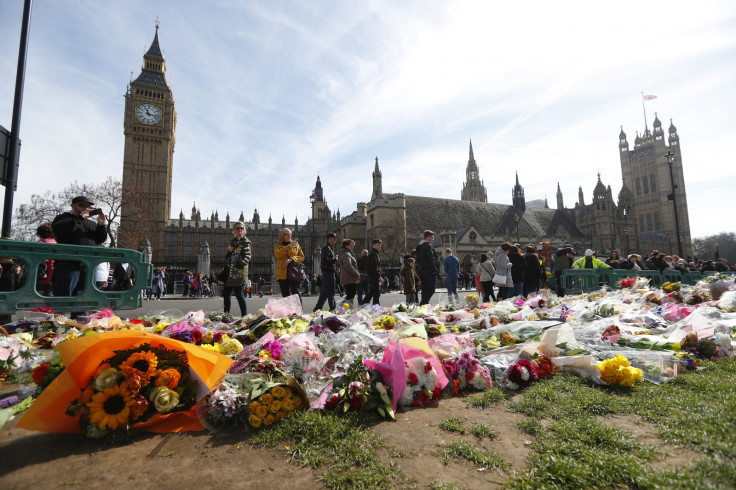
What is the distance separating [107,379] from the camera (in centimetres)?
237

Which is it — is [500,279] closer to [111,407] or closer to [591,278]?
[591,278]

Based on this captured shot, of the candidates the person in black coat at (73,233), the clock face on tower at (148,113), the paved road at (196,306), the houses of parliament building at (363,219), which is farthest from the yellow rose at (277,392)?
the clock face on tower at (148,113)

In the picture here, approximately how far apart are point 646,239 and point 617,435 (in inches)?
4232

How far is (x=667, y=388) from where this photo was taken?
3207 millimetres

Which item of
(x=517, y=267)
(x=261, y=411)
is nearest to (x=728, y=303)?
(x=517, y=267)

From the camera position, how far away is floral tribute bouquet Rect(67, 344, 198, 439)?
91.9 inches

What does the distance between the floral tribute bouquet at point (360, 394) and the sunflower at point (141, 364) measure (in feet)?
3.89

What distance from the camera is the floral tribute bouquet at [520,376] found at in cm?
339

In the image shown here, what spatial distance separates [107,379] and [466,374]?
281 centimetres

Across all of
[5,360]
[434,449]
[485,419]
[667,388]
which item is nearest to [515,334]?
[667,388]

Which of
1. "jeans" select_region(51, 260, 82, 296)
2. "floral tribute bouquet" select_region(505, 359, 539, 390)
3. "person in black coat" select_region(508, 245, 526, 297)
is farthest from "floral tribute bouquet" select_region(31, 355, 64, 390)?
"person in black coat" select_region(508, 245, 526, 297)

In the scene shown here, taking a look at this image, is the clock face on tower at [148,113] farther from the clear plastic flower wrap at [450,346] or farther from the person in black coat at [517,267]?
the clear plastic flower wrap at [450,346]

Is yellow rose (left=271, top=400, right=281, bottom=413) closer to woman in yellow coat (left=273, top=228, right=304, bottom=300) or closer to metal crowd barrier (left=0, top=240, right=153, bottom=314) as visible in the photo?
metal crowd barrier (left=0, top=240, right=153, bottom=314)

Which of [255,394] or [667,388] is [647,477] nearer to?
[667,388]
